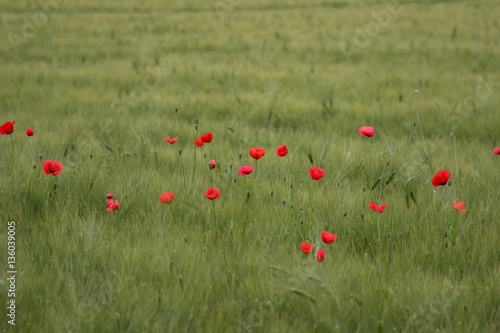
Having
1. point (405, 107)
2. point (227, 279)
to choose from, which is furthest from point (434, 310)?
point (405, 107)

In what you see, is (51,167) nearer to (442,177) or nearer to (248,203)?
(248,203)

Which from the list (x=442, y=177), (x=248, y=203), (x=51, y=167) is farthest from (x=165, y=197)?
(x=442, y=177)

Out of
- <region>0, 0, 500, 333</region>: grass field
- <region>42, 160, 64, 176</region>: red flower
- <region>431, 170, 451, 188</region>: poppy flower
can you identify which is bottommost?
<region>0, 0, 500, 333</region>: grass field

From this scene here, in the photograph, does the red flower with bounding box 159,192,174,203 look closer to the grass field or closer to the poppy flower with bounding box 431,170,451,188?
the grass field

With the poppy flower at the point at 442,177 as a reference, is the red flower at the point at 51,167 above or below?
Answer: below

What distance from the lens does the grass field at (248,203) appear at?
49.4 inches

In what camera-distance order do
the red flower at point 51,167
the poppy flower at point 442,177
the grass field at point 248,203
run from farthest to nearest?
1. the red flower at point 51,167
2. the poppy flower at point 442,177
3. the grass field at point 248,203

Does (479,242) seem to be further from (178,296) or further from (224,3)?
(224,3)

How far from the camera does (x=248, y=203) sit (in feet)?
6.18

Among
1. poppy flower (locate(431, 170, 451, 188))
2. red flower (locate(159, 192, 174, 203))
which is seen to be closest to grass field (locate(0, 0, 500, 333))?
red flower (locate(159, 192, 174, 203))

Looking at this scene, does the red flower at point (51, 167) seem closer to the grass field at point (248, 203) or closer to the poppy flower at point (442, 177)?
the grass field at point (248, 203)

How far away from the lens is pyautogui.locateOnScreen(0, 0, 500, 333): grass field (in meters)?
1.25

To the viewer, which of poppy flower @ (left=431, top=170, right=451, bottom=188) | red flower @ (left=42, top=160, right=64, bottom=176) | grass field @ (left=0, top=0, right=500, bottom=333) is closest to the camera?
grass field @ (left=0, top=0, right=500, bottom=333)

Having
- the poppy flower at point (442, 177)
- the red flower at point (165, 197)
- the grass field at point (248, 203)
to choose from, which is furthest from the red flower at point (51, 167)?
the poppy flower at point (442, 177)
